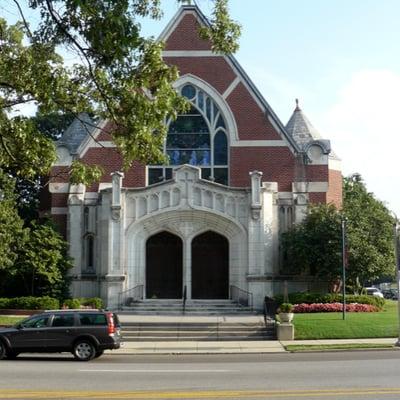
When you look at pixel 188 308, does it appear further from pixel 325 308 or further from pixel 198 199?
pixel 325 308

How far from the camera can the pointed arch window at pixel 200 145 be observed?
37094 mm

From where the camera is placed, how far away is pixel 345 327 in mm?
26250

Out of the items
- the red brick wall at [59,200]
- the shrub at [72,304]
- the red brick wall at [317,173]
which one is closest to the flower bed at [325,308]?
the red brick wall at [317,173]

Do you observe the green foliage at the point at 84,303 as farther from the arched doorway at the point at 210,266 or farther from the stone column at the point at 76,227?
the arched doorway at the point at 210,266

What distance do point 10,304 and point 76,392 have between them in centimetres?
2056

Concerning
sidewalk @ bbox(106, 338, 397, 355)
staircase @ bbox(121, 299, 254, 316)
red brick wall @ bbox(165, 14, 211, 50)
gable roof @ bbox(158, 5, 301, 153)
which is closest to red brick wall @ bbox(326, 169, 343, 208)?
gable roof @ bbox(158, 5, 301, 153)

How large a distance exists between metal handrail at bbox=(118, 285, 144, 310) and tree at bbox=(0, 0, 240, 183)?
72.3 feet

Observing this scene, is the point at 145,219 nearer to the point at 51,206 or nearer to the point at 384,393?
the point at 51,206

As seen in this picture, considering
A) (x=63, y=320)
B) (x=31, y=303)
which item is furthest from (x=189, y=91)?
(x=63, y=320)

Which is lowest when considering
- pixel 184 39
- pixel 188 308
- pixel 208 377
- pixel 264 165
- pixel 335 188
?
pixel 208 377

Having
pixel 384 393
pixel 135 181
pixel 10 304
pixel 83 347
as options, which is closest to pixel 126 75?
pixel 384 393

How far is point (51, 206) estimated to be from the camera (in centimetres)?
3769

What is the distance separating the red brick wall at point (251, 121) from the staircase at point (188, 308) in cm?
868

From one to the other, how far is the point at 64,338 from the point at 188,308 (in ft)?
41.4
